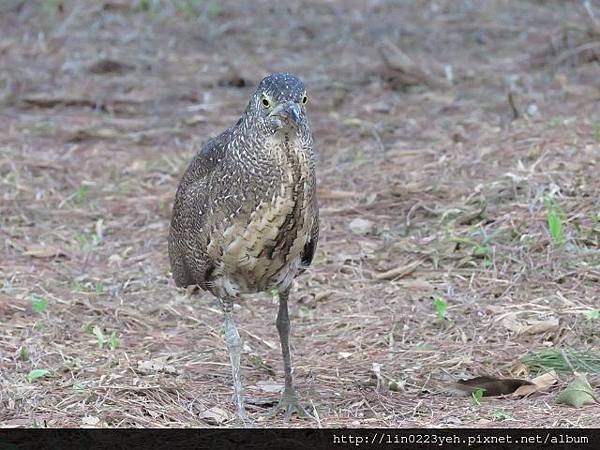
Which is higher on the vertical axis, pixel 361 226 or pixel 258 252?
pixel 258 252

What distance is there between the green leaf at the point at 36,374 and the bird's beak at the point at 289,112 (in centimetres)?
210

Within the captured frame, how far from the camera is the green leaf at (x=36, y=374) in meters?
6.30

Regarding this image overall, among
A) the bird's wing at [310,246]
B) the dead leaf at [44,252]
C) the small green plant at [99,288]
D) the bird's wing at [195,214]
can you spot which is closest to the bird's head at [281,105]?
the bird's wing at [195,214]

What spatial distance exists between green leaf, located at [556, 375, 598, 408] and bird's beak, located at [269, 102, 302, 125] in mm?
1933

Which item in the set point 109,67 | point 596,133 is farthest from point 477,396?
point 109,67

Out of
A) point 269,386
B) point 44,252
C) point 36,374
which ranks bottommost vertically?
point 44,252

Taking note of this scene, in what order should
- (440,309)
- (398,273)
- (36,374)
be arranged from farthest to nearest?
(398,273) → (440,309) → (36,374)

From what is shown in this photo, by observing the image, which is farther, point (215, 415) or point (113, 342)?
point (113, 342)

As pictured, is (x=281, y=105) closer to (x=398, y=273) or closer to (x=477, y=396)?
(x=477, y=396)

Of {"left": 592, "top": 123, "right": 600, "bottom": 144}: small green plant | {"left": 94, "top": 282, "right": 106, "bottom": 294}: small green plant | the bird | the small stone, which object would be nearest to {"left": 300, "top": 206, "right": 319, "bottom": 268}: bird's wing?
the bird

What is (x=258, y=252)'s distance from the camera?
566cm

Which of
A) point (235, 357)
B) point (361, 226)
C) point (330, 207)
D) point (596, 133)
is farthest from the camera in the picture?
point (596, 133)

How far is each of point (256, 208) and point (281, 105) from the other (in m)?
0.53

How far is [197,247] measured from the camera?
596 centimetres
